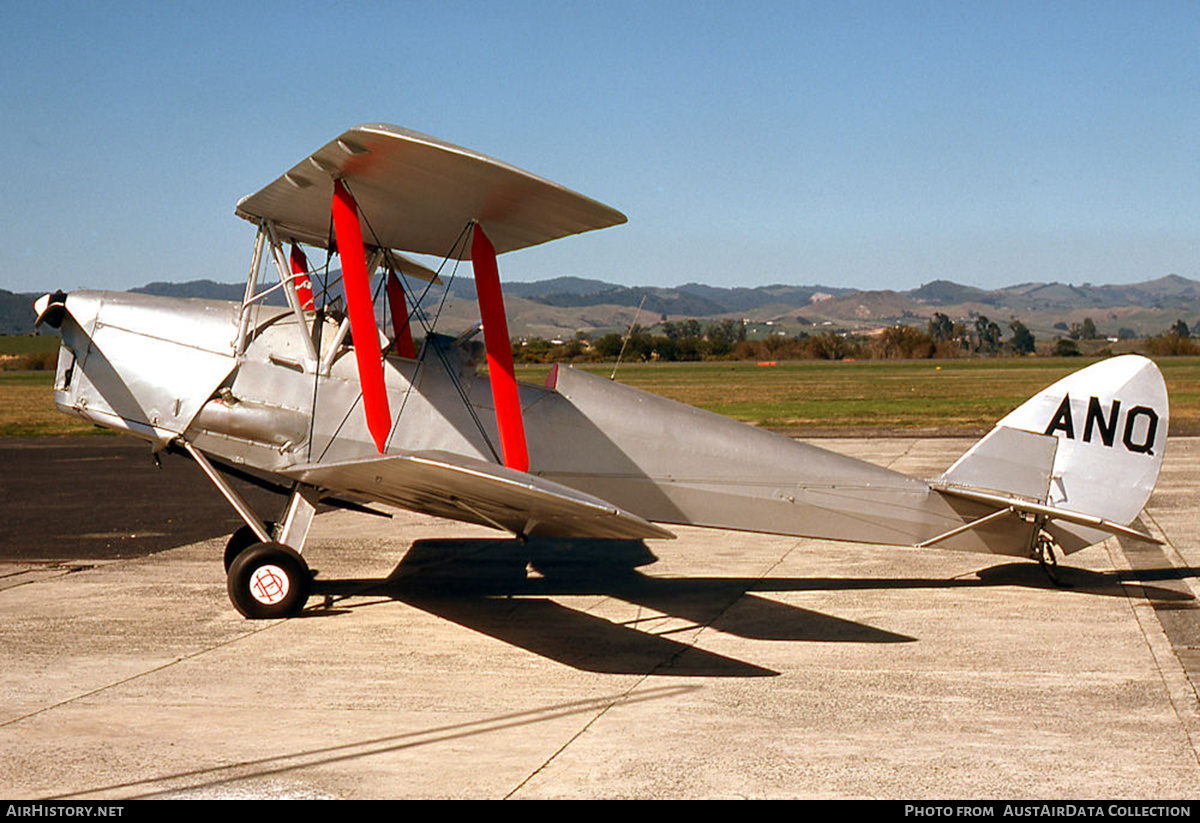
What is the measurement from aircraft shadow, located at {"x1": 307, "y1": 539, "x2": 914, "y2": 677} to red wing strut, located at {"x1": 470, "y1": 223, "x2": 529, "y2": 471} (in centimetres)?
123

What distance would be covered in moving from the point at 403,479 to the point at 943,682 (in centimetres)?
321

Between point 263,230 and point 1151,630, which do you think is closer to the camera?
point 1151,630

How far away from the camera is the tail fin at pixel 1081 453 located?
809 centimetres

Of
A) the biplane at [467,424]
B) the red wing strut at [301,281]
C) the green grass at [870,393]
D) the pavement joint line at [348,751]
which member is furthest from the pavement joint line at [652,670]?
the green grass at [870,393]

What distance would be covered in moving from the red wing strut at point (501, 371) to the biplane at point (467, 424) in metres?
0.02

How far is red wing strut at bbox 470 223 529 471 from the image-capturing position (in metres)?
7.36

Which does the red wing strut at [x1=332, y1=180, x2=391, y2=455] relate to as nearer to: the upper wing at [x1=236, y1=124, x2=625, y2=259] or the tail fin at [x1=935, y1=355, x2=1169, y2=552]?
the upper wing at [x1=236, y1=124, x2=625, y2=259]

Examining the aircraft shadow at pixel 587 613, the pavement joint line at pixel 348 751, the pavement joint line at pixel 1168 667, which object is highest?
the pavement joint line at pixel 1168 667

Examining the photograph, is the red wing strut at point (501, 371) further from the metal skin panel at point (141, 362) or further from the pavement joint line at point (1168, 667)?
the pavement joint line at point (1168, 667)

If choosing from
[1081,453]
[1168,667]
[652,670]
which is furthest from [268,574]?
[1081,453]

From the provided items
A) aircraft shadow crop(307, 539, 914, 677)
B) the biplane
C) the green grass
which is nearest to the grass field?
the green grass
